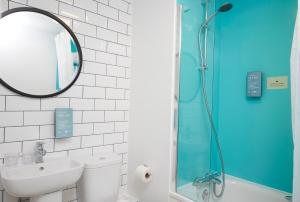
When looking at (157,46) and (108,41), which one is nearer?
(157,46)

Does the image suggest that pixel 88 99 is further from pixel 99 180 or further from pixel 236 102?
pixel 236 102

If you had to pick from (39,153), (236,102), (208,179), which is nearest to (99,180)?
(39,153)

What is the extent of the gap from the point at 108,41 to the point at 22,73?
2.22ft

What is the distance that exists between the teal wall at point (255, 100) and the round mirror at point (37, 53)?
1378mm

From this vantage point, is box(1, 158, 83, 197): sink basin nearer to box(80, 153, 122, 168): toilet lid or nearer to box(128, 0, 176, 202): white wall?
box(80, 153, 122, 168): toilet lid

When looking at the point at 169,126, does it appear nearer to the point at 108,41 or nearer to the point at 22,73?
the point at 108,41

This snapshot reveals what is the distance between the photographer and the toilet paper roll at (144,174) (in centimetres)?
145

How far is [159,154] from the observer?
1463 millimetres

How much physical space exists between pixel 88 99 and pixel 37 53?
1.52ft

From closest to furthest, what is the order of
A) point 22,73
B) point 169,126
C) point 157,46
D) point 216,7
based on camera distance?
1. point 22,73
2. point 169,126
3. point 157,46
4. point 216,7

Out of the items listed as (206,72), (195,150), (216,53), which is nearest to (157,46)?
(206,72)

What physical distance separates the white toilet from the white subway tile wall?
0.19 meters

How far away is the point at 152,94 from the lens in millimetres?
1540

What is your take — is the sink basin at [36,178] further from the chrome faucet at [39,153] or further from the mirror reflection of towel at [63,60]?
the mirror reflection of towel at [63,60]
